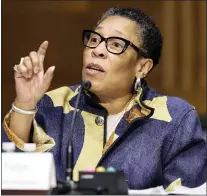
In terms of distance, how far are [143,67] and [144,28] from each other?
0.49ft

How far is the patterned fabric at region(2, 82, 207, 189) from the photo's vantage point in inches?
81.8

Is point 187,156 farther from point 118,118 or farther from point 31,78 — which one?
point 31,78

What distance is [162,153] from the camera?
2125 millimetres

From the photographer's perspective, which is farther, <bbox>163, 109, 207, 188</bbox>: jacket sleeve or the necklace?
the necklace

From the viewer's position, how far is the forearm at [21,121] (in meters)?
2.00

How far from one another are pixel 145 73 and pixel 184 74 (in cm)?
74

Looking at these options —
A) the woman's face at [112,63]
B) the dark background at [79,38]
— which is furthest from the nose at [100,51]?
the dark background at [79,38]

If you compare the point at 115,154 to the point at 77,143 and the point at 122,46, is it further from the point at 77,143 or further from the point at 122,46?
the point at 122,46

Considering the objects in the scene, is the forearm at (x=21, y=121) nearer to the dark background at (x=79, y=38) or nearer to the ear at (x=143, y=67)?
the ear at (x=143, y=67)

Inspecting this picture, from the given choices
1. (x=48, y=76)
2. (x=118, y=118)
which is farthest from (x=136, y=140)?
(x=48, y=76)

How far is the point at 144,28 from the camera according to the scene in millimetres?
2254

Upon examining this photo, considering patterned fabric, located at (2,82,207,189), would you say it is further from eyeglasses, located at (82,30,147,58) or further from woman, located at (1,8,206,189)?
eyeglasses, located at (82,30,147,58)

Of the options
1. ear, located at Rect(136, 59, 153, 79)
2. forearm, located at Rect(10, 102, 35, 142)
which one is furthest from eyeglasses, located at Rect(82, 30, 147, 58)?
forearm, located at Rect(10, 102, 35, 142)

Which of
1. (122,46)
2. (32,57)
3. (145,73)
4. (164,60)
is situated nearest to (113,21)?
(122,46)
